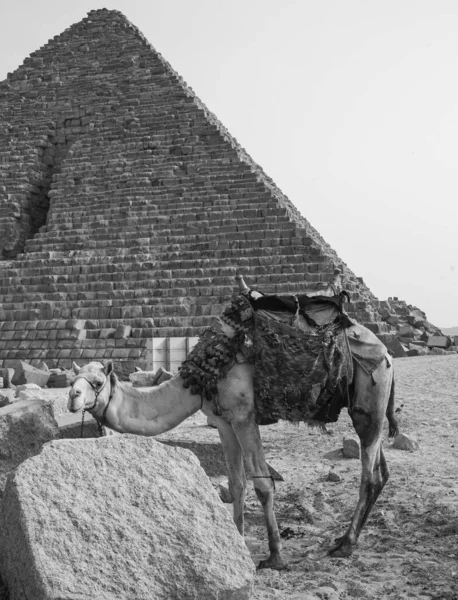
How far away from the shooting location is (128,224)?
23156 millimetres

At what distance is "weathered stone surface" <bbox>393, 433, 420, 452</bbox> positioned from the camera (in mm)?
6508

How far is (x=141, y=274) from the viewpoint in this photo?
20797 millimetres

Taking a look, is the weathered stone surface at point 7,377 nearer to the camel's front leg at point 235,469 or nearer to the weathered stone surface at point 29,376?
the weathered stone surface at point 29,376

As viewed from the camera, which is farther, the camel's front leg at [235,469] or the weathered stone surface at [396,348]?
the weathered stone surface at [396,348]

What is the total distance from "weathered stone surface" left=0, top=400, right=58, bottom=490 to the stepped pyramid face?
12821mm

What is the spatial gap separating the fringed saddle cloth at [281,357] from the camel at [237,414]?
2.9 inches

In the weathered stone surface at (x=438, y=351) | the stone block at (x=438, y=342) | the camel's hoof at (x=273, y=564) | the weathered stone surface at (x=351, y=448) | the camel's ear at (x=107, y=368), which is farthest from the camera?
the stone block at (x=438, y=342)

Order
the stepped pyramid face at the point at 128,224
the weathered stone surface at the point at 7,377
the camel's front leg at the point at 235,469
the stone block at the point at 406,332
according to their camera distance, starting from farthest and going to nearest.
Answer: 1. the stone block at the point at 406,332
2. the stepped pyramid face at the point at 128,224
3. the weathered stone surface at the point at 7,377
4. the camel's front leg at the point at 235,469

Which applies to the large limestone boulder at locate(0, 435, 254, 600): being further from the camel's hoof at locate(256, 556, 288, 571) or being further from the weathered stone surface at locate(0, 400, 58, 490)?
the weathered stone surface at locate(0, 400, 58, 490)

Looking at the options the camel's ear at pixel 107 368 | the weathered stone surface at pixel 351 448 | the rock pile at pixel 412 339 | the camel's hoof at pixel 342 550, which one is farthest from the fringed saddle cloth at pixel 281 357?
the rock pile at pixel 412 339

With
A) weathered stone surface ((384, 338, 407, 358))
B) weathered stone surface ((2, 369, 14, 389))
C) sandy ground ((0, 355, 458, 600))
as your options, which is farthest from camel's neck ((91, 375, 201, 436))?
weathered stone surface ((384, 338, 407, 358))

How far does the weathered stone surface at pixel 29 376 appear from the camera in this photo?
13.5 m

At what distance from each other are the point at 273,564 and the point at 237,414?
0.76 m

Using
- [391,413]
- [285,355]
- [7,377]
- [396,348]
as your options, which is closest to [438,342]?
[396,348]
